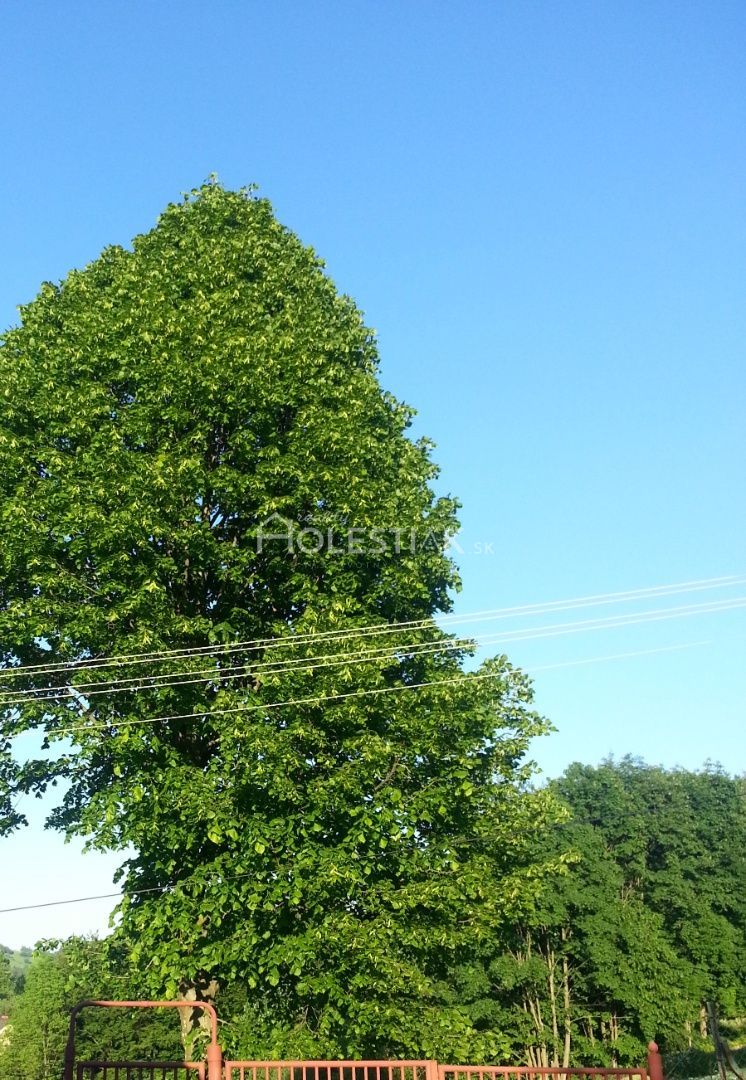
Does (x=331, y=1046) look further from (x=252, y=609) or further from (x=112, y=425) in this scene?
(x=112, y=425)

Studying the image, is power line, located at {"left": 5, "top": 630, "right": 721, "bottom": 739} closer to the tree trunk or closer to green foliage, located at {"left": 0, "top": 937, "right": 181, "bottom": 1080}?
the tree trunk

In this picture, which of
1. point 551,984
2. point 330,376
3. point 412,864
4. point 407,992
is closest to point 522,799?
point 412,864

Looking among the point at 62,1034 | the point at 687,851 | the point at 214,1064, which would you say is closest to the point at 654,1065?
the point at 214,1064

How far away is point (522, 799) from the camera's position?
18.1 meters

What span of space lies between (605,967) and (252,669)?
40.6 m

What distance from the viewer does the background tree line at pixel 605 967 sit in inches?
1929

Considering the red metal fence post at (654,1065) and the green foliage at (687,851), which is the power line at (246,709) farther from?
the green foliage at (687,851)

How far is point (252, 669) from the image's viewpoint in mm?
16984

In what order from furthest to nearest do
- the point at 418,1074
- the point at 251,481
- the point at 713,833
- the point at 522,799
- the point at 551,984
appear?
the point at 713,833 → the point at 551,984 → the point at 522,799 → the point at 251,481 → the point at 418,1074

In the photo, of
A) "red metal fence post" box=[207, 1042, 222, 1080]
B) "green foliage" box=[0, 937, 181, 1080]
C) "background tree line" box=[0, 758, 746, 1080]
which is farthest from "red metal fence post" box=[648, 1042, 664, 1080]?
"green foliage" box=[0, 937, 181, 1080]

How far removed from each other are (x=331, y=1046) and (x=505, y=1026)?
41.0m

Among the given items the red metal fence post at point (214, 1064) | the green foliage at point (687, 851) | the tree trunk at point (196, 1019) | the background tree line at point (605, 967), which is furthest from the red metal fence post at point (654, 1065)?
the green foliage at point (687, 851)

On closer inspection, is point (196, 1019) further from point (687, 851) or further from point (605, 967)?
point (687, 851)

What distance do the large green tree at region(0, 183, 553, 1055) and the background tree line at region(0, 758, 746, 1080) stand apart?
85.6 ft
